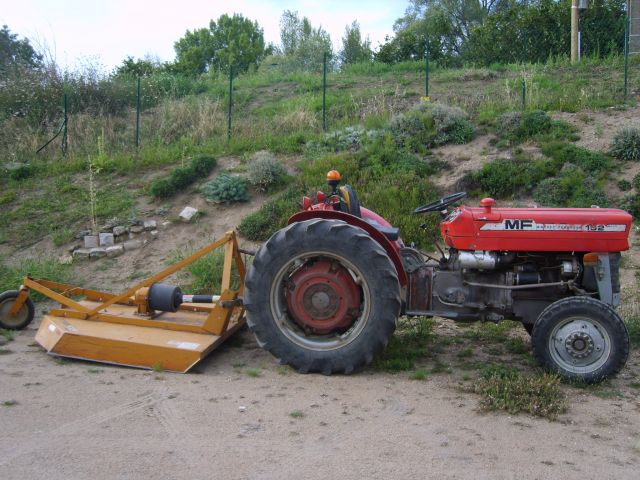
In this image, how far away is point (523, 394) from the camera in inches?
191

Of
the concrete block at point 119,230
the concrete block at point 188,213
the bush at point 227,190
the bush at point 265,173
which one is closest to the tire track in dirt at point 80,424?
the concrete block at point 119,230

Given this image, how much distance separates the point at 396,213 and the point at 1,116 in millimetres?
10226

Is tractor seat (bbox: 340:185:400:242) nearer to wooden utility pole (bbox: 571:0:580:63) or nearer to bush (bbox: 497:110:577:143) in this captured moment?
bush (bbox: 497:110:577:143)

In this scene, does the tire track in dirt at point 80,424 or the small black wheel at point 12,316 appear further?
the small black wheel at point 12,316

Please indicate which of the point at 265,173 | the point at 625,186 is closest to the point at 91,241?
the point at 265,173

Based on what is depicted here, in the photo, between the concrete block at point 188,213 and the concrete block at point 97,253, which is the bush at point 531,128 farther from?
the concrete block at point 97,253

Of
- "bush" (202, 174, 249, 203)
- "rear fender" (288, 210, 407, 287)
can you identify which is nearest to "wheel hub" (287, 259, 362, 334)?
"rear fender" (288, 210, 407, 287)

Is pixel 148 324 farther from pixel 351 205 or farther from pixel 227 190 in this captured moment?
pixel 227 190

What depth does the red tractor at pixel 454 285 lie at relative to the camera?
5.35 meters

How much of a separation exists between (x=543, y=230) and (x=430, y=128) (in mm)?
7158

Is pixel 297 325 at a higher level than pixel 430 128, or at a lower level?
lower

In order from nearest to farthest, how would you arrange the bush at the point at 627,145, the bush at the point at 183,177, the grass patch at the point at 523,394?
the grass patch at the point at 523,394 < the bush at the point at 627,145 < the bush at the point at 183,177

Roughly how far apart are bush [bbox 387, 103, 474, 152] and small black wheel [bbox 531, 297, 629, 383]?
6931mm

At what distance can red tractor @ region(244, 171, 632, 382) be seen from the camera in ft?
17.6
